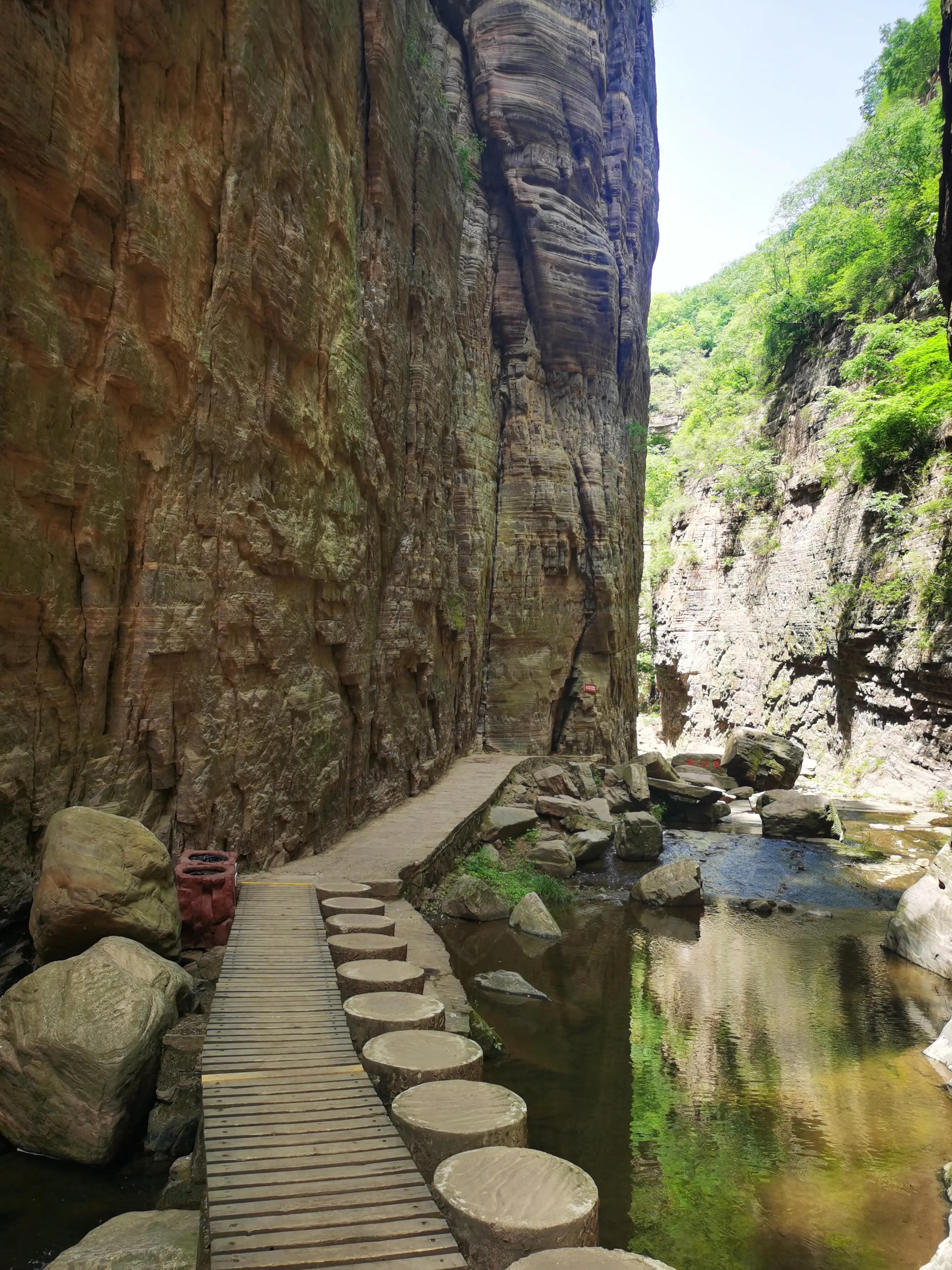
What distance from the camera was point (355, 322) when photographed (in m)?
9.95

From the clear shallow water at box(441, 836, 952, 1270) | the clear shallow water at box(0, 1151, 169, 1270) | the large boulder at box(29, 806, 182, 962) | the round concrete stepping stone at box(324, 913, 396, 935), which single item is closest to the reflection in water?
the clear shallow water at box(441, 836, 952, 1270)

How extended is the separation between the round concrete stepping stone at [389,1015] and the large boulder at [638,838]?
9692 mm

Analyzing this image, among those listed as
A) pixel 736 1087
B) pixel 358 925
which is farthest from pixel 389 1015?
pixel 736 1087

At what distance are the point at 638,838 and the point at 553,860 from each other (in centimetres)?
199

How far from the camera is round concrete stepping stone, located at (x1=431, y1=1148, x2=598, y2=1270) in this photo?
272 cm

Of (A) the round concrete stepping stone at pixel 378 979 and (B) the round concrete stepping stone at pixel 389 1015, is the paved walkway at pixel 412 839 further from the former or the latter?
(B) the round concrete stepping stone at pixel 389 1015

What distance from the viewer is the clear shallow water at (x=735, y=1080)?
4.91m

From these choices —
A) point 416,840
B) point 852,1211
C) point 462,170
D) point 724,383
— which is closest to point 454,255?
point 462,170

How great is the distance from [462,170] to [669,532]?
23.0 m

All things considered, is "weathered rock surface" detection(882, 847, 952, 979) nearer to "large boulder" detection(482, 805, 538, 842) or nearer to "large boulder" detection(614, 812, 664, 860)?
"large boulder" detection(614, 812, 664, 860)

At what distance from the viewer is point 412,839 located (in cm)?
1005

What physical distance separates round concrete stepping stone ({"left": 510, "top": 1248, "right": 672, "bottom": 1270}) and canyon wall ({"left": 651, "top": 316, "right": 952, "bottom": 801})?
1888 cm

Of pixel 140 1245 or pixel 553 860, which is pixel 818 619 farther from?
pixel 140 1245

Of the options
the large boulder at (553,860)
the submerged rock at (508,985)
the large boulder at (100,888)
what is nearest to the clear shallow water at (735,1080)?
the submerged rock at (508,985)
